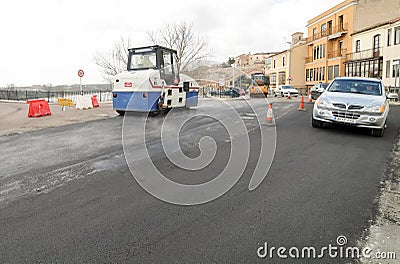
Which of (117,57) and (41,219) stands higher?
(117,57)

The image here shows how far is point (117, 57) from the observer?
1727 inches

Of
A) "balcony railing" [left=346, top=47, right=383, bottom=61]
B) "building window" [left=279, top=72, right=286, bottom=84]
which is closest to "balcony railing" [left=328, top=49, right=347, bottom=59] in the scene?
"balcony railing" [left=346, top=47, right=383, bottom=61]

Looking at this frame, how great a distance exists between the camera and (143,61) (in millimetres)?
14531

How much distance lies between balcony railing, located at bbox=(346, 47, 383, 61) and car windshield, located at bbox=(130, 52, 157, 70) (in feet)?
103

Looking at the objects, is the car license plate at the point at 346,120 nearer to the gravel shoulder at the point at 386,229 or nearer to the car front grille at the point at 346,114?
the car front grille at the point at 346,114

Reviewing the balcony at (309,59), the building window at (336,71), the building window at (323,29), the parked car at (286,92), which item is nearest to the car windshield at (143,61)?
the parked car at (286,92)

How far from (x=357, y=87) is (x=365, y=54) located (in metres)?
33.3

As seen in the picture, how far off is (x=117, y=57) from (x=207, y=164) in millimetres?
41168

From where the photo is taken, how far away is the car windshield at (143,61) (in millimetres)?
14303

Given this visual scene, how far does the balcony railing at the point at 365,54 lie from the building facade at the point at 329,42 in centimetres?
190

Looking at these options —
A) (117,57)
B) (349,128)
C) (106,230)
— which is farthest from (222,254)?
(117,57)

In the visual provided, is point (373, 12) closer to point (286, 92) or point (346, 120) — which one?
point (286, 92)

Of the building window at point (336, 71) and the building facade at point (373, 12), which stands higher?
the building facade at point (373, 12)

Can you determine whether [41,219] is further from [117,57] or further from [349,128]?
[117,57]
